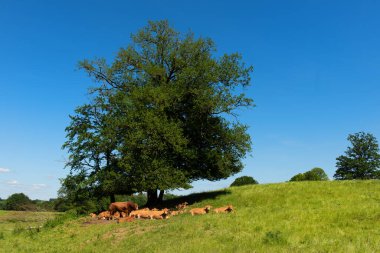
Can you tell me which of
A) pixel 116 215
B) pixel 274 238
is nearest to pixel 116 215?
pixel 116 215

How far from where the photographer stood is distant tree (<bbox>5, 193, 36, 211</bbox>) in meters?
118

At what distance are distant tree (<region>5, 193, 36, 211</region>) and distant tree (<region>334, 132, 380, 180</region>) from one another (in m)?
91.0

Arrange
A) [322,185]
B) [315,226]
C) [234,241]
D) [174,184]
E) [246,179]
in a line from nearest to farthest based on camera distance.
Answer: [234,241] < [315,226] < [174,184] < [322,185] < [246,179]

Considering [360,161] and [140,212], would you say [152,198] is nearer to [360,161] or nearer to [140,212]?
[140,212]

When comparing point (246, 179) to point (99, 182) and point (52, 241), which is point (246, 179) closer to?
point (99, 182)

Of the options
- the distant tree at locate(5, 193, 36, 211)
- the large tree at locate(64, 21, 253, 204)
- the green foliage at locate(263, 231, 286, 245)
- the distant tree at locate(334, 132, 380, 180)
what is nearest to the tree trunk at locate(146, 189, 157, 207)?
the large tree at locate(64, 21, 253, 204)

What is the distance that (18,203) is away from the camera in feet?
403

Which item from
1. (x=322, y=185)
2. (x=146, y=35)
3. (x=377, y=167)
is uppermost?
(x=146, y=35)

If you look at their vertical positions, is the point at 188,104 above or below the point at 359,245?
above

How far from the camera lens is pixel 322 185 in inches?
1400

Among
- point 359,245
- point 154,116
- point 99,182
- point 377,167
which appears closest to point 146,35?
point 154,116

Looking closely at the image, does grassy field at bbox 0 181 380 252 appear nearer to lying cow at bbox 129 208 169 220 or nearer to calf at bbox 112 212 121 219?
calf at bbox 112 212 121 219

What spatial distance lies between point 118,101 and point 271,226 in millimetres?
23893

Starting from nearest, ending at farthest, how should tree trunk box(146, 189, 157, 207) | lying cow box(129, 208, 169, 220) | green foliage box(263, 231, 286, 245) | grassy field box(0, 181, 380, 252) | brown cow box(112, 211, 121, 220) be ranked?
grassy field box(0, 181, 380, 252) < green foliage box(263, 231, 286, 245) < lying cow box(129, 208, 169, 220) < brown cow box(112, 211, 121, 220) < tree trunk box(146, 189, 157, 207)
